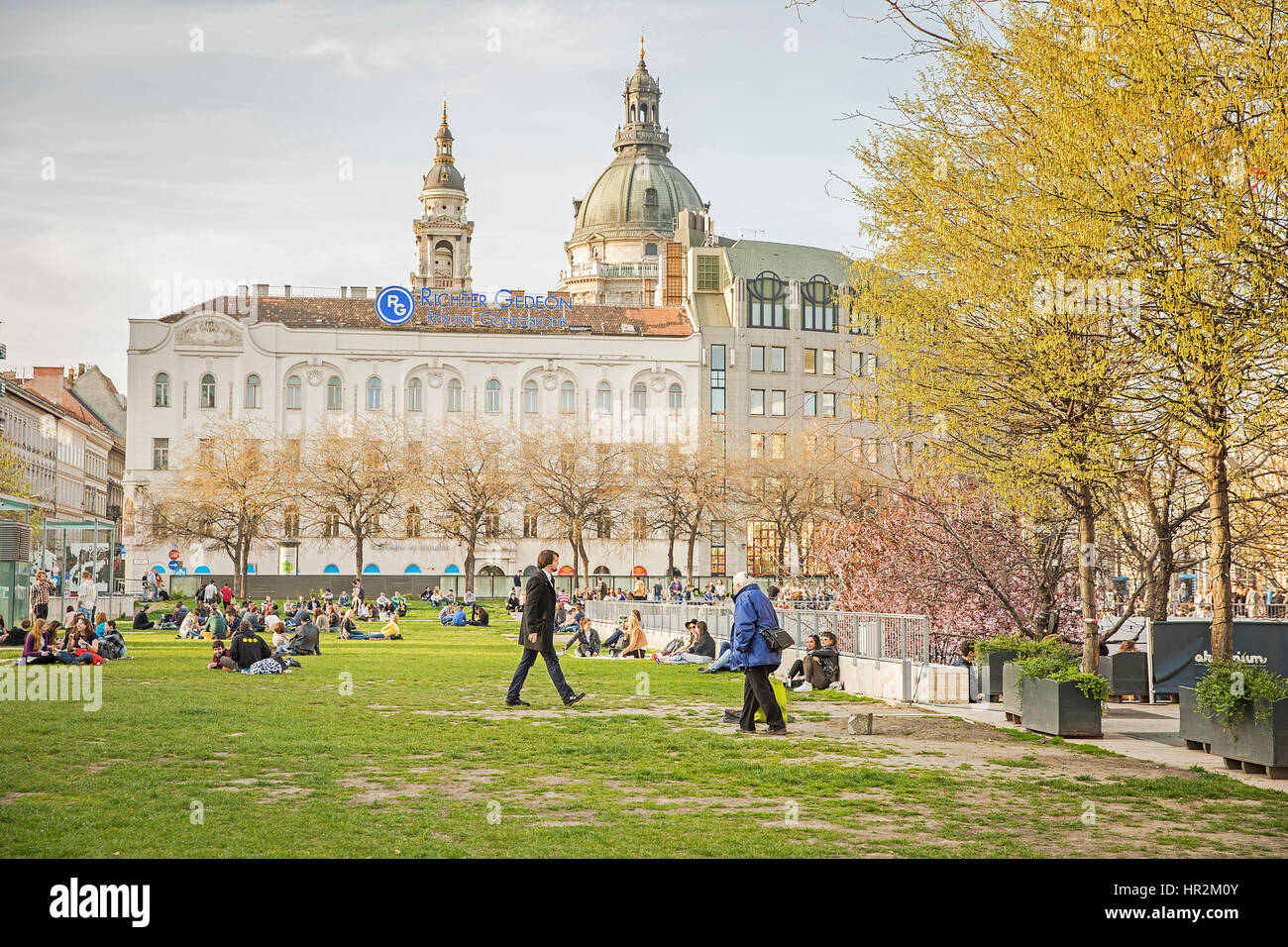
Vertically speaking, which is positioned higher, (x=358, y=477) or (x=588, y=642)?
(x=358, y=477)

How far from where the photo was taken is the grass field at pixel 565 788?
8180 mm

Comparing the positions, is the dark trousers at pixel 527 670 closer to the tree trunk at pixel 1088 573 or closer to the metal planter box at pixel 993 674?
the metal planter box at pixel 993 674

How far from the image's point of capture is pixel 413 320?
3693 inches

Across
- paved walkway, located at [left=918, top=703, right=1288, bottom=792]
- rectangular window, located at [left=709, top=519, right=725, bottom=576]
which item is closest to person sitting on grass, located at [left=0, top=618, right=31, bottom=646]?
paved walkway, located at [left=918, top=703, right=1288, bottom=792]

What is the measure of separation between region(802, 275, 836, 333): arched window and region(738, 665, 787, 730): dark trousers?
276ft

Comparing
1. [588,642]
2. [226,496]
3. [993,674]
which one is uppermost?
[226,496]

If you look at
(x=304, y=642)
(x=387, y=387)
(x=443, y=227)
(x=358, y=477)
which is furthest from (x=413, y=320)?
(x=304, y=642)

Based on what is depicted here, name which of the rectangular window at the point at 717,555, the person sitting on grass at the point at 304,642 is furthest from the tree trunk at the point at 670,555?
the person sitting on grass at the point at 304,642

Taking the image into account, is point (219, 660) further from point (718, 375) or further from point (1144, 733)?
point (718, 375)

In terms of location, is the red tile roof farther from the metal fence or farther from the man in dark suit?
the man in dark suit

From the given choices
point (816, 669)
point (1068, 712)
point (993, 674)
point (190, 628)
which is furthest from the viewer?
point (190, 628)

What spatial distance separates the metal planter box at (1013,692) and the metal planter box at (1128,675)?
4643 millimetres

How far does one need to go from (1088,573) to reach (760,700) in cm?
558

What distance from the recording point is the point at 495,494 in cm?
7688
